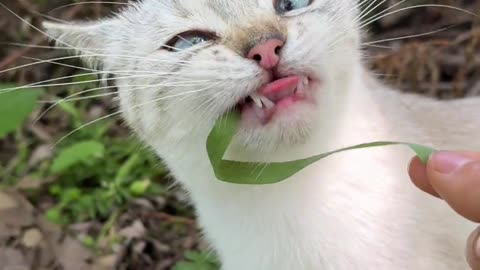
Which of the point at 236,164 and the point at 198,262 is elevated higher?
the point at 236,164

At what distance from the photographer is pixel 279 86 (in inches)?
72.6

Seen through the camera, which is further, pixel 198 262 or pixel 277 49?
pixel 198 262

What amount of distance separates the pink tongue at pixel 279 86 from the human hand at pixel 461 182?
0.33m

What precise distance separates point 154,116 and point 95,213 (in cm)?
142

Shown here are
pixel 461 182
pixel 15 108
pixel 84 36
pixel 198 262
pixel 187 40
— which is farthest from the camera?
pixel 198 262

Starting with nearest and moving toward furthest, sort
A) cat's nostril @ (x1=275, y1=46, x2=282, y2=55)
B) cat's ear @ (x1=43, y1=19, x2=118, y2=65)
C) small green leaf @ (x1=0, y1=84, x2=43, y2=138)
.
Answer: cat's nostril @ (x1=275, y1=46, x2=282, y2=55) < cat's ear @ (x1=43, y1=19, x2=118, y2=65) < small green leaf @ (x1=0, y1=84, x2=43, y2=138)

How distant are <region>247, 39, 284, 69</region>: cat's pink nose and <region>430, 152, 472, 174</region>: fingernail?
0.38 metres

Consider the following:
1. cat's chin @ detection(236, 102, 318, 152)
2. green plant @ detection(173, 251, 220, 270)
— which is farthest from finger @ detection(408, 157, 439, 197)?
green plant @ detection(173, 251, 220, 270)

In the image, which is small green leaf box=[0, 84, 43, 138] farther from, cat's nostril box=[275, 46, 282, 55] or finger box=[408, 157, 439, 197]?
finger box=[408, 157, 439, 197]

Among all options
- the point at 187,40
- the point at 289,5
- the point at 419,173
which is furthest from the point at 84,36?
the point at 419,173

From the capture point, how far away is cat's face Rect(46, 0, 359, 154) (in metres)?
1.84

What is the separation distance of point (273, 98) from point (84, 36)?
738 millimetres

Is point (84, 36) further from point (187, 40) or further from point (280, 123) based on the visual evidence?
point (280, 123)

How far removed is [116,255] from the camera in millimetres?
3273
